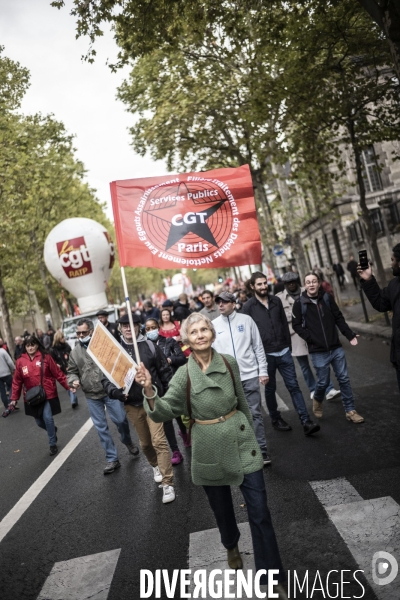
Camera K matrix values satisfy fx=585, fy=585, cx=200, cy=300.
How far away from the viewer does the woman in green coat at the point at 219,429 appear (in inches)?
150

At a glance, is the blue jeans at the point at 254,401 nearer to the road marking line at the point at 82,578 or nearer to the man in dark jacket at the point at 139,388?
the man in dark jacket at the point at 139,388

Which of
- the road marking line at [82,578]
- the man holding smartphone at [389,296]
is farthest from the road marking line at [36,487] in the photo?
the man holding smartphone at [389,296]

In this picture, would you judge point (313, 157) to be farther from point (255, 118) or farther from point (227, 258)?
point (227, 258)

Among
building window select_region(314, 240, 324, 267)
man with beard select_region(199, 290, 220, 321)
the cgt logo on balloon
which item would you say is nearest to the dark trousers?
man with beard select_region(199, 290, 220, 321)

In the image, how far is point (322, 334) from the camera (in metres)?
7.27

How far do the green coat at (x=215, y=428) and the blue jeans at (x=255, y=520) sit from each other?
0.09 m

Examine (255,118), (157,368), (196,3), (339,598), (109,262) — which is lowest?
(339,598)

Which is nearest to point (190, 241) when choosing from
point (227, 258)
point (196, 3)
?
point (227, 258)

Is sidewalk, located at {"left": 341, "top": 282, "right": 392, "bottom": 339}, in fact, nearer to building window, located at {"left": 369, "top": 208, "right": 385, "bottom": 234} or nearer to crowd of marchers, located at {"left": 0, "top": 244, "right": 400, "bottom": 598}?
crowd of marchers, located at {"left": 0, "top": 244, "right": 400, "bottom": 598}

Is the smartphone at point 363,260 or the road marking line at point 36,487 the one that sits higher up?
the smartphone at point 363,260

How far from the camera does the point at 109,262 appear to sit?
2173cm

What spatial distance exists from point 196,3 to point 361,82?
6.29 meters

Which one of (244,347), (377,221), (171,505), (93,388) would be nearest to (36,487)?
(93,388)

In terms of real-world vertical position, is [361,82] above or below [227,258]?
above
